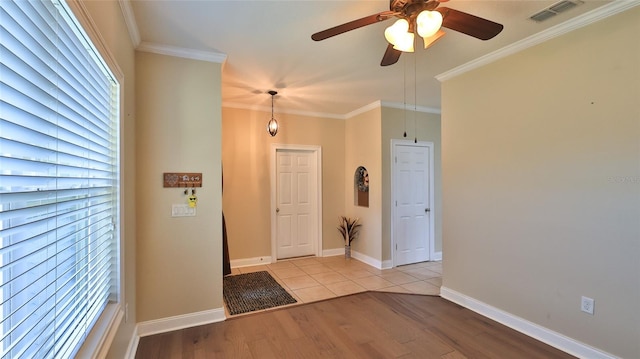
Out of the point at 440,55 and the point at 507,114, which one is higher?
the point at 440,55

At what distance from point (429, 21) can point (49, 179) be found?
1833mm

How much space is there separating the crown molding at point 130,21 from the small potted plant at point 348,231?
383 cm

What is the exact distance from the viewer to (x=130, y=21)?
212 centimetres

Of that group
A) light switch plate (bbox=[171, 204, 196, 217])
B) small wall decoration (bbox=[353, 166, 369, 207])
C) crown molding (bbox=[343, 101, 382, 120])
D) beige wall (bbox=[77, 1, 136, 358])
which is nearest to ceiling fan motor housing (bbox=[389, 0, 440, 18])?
beige wall (bbox=[77, 1, 136, 358])

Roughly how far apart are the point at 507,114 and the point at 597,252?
1306 millimetres

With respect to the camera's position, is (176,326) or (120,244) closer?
(120,244)

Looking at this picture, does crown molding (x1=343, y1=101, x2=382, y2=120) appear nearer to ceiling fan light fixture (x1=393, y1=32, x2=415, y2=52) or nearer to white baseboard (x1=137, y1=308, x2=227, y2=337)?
ceiling fan light fixture (x1=393, y1=32, x2=415, y2=52)

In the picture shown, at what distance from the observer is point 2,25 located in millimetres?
748

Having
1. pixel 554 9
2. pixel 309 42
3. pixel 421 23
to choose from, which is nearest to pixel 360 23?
pixel 421 23

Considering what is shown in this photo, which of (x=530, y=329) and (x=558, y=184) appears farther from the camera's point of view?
(x=530, y=329)

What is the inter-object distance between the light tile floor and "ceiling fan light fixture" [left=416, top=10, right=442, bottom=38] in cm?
281

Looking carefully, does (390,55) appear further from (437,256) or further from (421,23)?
(437,256)

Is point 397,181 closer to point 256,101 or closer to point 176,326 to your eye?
point 256,101

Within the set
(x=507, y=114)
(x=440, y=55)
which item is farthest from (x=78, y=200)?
(x=507, y=114)
